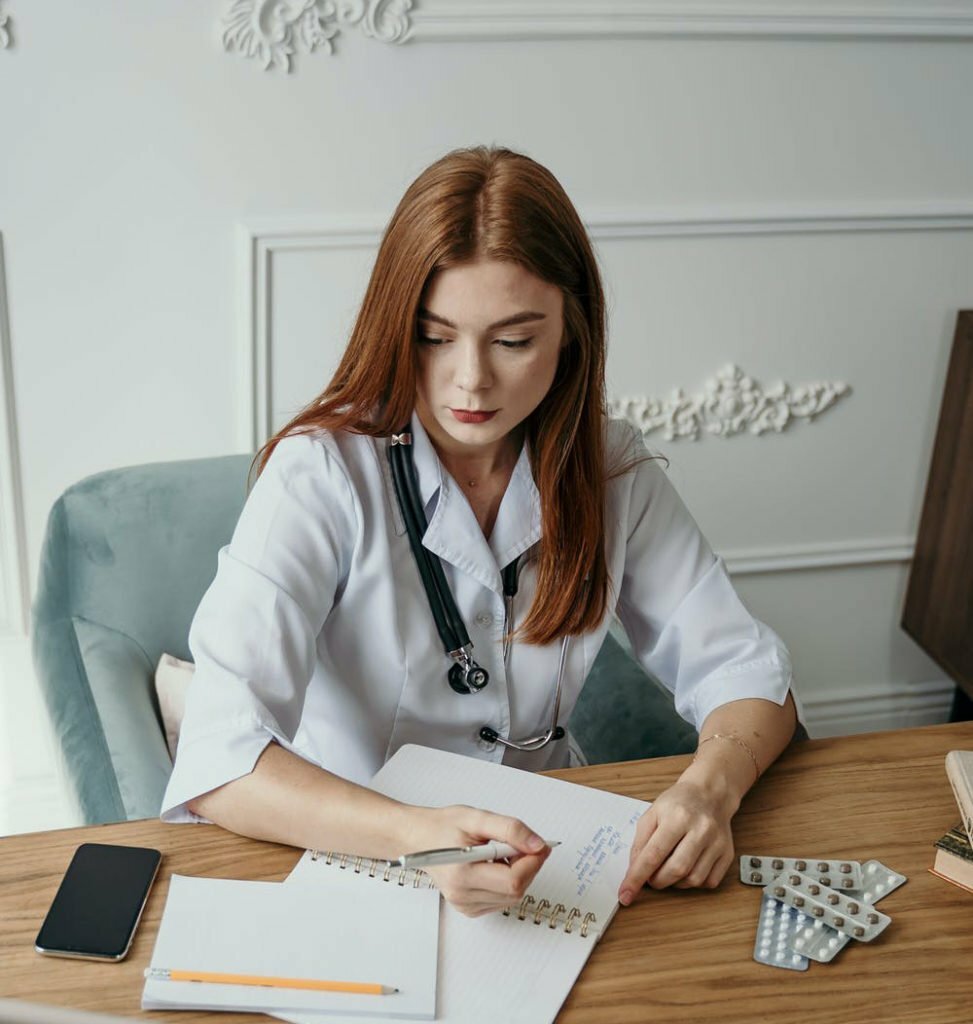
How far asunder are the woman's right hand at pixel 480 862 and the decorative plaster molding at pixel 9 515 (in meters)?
1.44

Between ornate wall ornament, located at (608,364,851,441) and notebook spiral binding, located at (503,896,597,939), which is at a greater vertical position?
ornate wall ornament, located at (608,364,851,441)

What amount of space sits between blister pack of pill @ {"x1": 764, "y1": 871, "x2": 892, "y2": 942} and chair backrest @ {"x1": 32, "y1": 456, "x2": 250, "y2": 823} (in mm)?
892

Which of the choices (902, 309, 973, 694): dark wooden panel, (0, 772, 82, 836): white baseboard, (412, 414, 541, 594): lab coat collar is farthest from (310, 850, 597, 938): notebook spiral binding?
(902, 309, 973, 694): dark wooden panel

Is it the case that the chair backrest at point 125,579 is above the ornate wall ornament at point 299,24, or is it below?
below

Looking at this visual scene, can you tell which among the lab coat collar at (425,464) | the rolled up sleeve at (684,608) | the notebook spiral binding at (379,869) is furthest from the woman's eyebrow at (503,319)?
the notebook spiral binding at (379,869)

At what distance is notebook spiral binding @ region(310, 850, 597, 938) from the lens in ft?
3.80

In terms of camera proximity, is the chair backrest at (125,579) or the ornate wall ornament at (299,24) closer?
the chair backrest at (125,579)

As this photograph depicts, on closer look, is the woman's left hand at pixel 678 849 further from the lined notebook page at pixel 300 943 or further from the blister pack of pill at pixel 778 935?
the lined notebook page at pixel 300 943

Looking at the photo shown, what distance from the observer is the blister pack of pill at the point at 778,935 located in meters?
1.13

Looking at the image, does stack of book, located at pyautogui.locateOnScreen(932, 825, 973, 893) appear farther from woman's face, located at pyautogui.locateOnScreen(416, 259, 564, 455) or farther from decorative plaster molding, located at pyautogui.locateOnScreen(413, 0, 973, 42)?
decorative plaster molding, located at pyautogui.locateOnScreen(413, 0, 973, 42)

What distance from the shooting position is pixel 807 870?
1250mm

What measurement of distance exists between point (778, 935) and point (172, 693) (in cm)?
104

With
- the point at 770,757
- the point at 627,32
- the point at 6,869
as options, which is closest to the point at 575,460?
the point at 770,757

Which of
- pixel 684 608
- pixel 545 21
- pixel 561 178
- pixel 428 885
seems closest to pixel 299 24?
pixel 545 21
